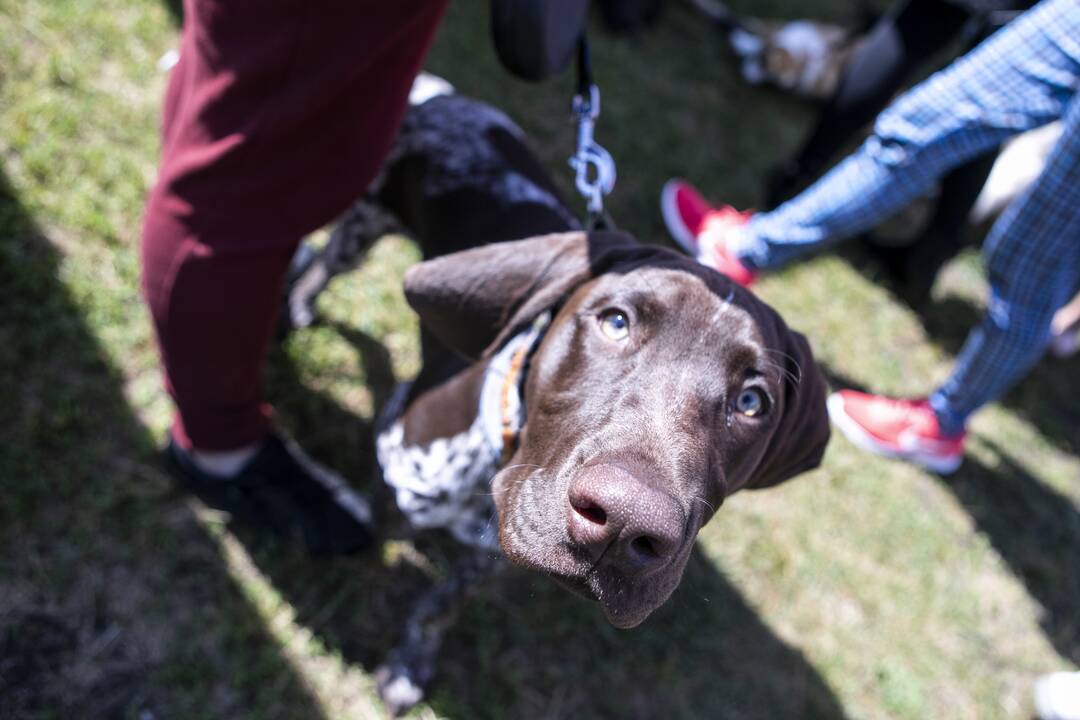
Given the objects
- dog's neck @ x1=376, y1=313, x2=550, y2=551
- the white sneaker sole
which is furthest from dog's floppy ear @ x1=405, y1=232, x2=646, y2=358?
the white sneaker sole

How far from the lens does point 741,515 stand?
3.68 metres

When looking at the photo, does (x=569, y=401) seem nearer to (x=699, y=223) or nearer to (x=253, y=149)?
(x=253, y=149)

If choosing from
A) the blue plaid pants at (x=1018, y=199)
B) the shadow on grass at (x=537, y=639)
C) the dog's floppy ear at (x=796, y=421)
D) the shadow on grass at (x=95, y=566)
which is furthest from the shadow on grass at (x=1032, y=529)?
the shadow on grass at (x=95, y=566)

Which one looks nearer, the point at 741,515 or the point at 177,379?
the point at 177,379

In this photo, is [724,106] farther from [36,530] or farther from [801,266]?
[36,530]

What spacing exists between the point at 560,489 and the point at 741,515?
7.12 ft

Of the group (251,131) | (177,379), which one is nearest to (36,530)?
(177,379)

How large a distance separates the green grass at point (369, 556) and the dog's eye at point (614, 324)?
57.6 inches

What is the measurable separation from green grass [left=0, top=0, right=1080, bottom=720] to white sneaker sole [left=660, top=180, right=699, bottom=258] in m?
0.11

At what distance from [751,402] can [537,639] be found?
60.5 inches

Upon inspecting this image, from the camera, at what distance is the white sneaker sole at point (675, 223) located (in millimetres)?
4445

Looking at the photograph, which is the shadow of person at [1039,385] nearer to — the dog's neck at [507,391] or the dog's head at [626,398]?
the dog's head at [626,398]

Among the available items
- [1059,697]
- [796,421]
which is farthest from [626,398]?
[1059,697]

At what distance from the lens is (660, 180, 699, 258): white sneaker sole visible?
175 inches
